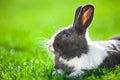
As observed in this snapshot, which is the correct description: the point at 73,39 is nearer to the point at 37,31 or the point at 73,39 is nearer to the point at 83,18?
the point at 83,18

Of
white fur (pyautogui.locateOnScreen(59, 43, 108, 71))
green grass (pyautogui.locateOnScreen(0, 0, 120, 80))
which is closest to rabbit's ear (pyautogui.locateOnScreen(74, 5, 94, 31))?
white fur (pyautogui.locateOnScreen(59, 43, 108, 71))

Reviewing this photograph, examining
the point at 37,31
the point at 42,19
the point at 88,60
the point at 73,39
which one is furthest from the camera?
the point at 42,19

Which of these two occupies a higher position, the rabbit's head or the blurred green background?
the blurred green background

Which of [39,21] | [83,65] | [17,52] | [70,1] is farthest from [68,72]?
[70,1]

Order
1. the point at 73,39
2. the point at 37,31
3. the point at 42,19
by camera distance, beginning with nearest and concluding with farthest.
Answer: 1. the point at 73,39
2. the point at 37,31
3. the point at 42,19

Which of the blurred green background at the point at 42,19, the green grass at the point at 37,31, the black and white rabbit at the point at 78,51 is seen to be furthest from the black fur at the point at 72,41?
the blurred green background at the point at 42,19

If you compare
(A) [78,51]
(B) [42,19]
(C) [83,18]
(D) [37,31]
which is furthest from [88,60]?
(B) [42,19]

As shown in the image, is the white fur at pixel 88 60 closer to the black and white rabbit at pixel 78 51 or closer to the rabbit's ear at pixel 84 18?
the black and white rabbit at pixel 78 51

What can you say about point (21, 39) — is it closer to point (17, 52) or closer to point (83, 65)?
point (17, 52)

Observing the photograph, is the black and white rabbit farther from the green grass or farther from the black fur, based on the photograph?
the green grass
